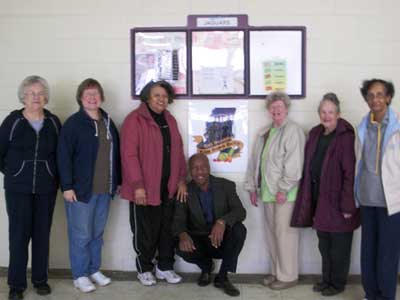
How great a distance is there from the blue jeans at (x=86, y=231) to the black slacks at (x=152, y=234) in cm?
22

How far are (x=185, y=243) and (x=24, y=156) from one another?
1.22 metres

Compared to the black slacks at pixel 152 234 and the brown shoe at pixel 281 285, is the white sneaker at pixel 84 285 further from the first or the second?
the brown shoe at pixel 281 285

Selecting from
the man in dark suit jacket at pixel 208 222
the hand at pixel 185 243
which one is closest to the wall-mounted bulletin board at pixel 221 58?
the man in dark suit jacket at pixel 208 222

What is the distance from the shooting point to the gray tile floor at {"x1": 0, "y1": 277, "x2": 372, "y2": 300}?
316cm

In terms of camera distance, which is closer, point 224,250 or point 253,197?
point 224,250

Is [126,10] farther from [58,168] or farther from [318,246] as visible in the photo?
[318,246]

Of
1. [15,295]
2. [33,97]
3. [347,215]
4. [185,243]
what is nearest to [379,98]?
[347,215]

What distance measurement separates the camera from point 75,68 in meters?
3.54

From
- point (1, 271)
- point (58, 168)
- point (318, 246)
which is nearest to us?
point (58, 168)

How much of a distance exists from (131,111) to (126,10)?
0.76 m

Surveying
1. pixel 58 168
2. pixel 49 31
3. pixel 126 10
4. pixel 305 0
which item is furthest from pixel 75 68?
pixel 305 0

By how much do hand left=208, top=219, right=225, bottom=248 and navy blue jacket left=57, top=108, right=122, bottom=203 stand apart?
88 centimetres

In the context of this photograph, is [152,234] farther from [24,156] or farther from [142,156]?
[24,156]

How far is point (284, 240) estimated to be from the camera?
330 centimetres
